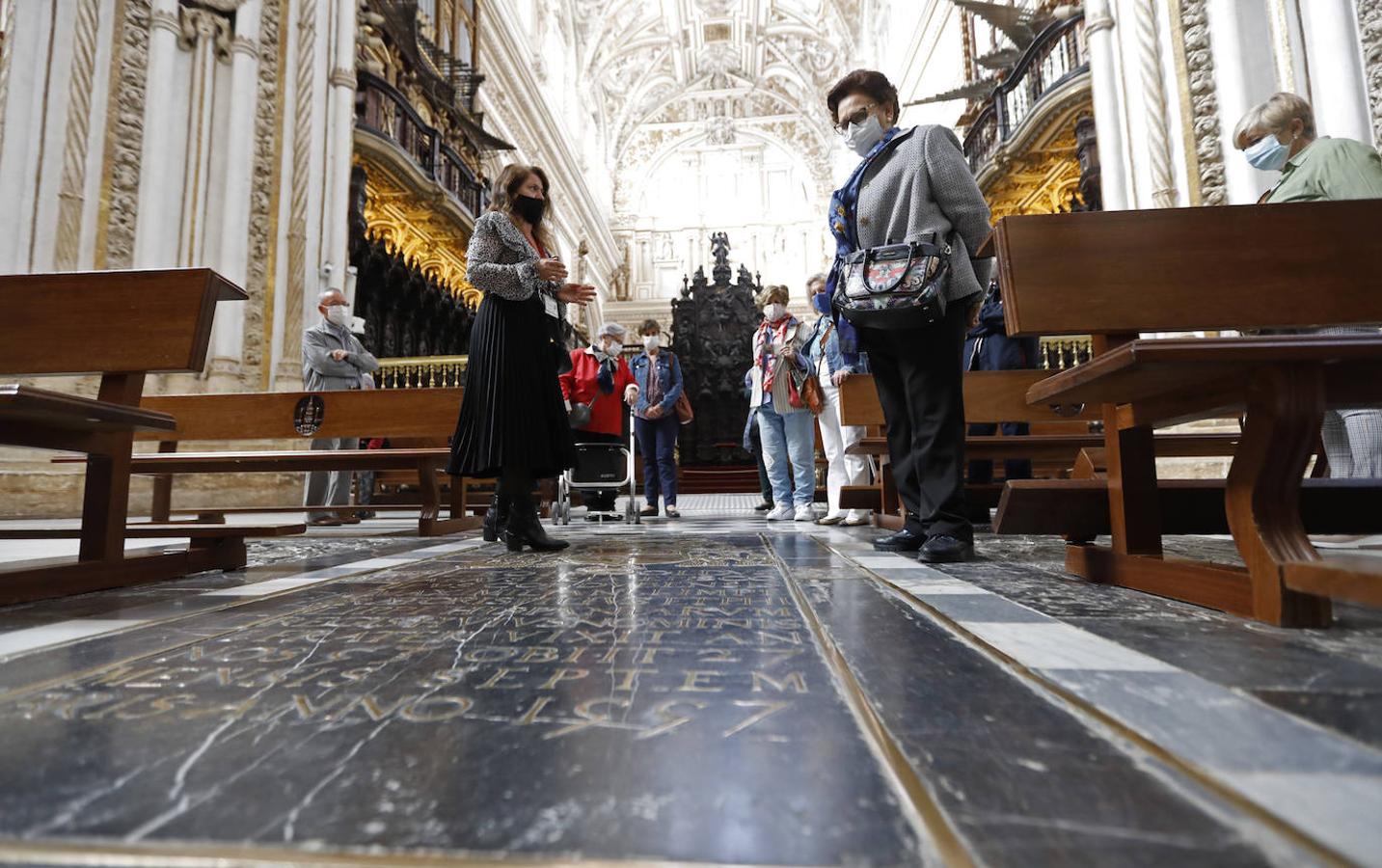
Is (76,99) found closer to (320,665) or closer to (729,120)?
(320,665)

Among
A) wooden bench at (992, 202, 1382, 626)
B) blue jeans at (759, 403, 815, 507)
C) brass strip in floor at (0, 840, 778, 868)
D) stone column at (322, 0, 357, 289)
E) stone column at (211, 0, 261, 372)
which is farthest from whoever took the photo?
stone column at (322, 0, 357, 289)

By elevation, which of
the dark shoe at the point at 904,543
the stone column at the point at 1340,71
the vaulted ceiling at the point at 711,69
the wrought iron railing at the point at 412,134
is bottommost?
the dark shoe at the point at 904,543

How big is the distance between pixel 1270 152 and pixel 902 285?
1.70 metres

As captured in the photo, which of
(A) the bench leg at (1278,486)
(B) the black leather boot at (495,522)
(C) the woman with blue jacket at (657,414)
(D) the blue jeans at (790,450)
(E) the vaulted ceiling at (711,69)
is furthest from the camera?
(E) the vaulted ceiling at (711,69)

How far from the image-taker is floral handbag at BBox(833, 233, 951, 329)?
6.38ft

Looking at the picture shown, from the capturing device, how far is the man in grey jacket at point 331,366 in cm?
449

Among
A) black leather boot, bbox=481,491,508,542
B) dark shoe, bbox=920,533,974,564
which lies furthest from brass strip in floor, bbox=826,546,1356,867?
black leather boot, bbox=481,491,508,542

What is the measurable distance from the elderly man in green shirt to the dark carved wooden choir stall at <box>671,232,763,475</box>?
11746 millimetres

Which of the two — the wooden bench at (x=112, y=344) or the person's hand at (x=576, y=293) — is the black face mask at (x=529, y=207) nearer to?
the person's hand at (x=576, y=293)

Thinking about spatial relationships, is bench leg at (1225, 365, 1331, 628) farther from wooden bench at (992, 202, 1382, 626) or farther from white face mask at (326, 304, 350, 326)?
white face mask at (326, 304, 350, 326)

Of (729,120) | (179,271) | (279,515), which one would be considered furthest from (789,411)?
(729,120)

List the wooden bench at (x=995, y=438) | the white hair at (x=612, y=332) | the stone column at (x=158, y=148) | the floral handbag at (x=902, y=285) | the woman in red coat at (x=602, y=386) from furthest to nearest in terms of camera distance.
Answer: the stone column at (x=158, y=148) → the white hair at (x=612, y=332) → the woman in red coat at (x=602, y=386) → the wooden bench at (x=995, y=438) → the floral handbag at (x=902, y=285)

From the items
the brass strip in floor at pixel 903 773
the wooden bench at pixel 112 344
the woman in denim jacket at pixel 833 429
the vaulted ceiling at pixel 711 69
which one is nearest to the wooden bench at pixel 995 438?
the woman in denim jacket at pixel 833 429

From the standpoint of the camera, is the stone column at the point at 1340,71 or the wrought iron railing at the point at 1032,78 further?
the wrought iron railing at the point at 1032,78
